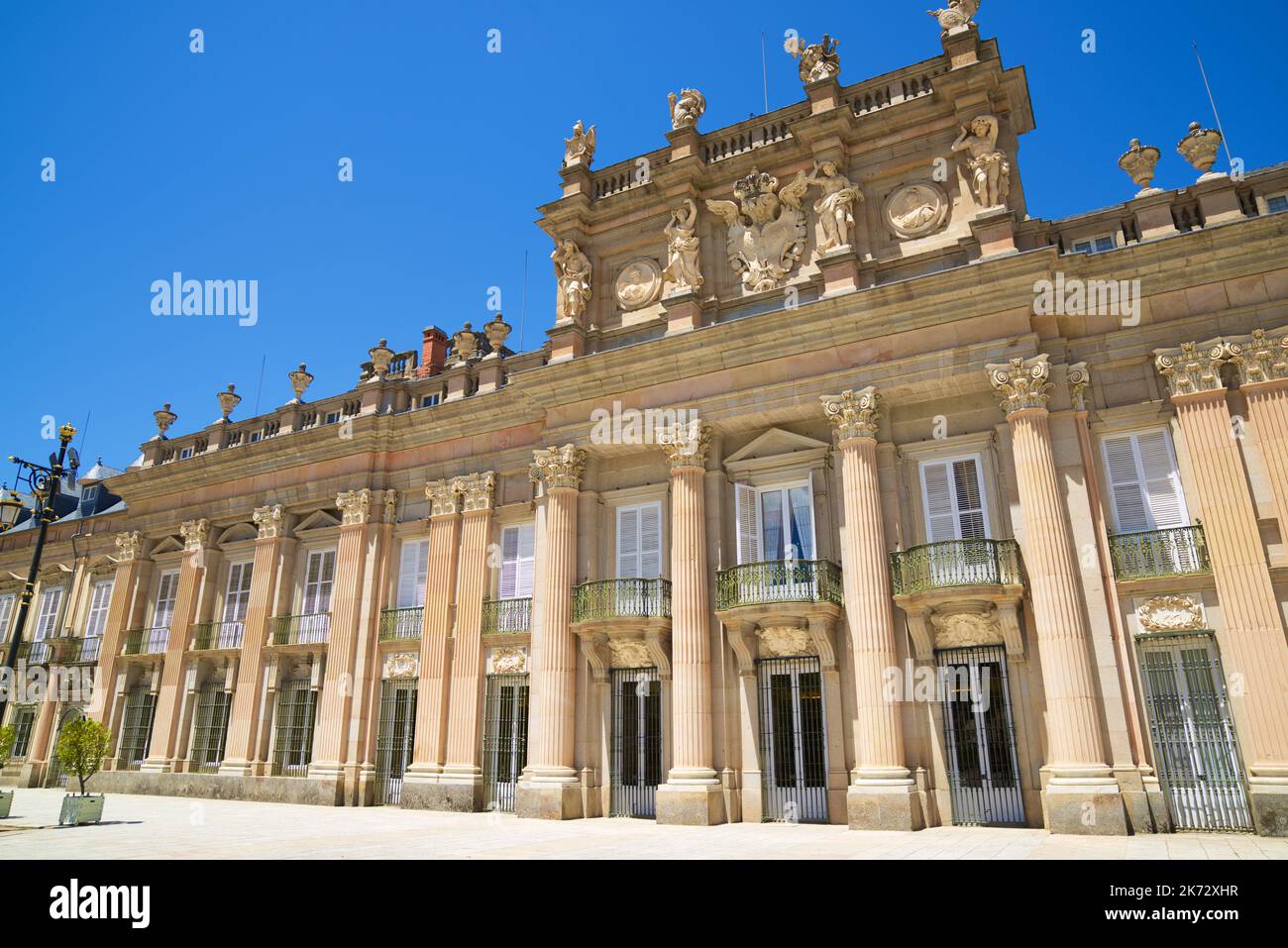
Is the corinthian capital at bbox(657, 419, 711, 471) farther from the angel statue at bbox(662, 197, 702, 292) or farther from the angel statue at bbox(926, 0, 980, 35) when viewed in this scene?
the angel statue at bbox(926, 0, 980, 35)

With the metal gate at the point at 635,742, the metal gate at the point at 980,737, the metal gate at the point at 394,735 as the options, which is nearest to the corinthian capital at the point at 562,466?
the metal gate at the point at 635,742

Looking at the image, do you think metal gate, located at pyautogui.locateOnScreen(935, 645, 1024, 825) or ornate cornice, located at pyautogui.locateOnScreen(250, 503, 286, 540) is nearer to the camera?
metal gate, located at pyautogui.locateOnScreen(935, 645, 1024, 825)

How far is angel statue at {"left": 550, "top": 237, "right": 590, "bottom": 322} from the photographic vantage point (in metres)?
21.0

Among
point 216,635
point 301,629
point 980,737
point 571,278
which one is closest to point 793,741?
point 980,737

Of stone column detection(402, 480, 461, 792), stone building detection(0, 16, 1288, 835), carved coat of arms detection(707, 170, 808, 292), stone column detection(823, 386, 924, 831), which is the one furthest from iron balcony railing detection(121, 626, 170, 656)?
stone column detection(823, 386, 924, 831)

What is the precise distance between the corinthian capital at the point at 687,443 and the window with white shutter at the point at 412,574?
7986 mm

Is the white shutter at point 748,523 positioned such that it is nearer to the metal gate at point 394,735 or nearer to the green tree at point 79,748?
the metal gate at point 394,735

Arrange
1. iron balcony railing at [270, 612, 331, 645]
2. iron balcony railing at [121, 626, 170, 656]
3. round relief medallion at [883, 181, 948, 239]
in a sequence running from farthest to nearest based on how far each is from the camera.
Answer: iron balcony railing at [121, 626, 170, 656]
iron balcony railing at [270, 612, 331, 645]
round relief medallion at [883, 181, 948, 239]

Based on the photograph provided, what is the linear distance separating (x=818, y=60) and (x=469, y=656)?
16.4 meters

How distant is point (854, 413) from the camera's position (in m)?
16.8

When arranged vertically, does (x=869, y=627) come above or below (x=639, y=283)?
below

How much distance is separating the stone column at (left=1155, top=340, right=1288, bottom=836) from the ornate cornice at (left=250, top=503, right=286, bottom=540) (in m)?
22.4

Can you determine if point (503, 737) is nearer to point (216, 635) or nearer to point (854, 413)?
point (216, 635)
